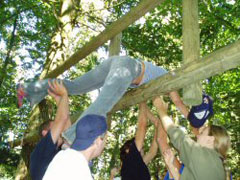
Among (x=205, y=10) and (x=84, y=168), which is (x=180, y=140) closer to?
(x=84, y=168)

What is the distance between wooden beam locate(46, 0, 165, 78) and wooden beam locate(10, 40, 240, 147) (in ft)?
2.23

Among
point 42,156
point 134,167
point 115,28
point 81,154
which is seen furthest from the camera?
point 115,28

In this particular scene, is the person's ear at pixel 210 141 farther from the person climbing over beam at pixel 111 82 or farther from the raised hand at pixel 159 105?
the person climbing over beam at pixel 111 82

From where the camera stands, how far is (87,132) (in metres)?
1.65

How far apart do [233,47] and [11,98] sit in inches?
391

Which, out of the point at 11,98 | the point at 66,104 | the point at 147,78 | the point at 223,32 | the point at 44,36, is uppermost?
the point at 44,36

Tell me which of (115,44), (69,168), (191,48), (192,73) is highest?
(115,44)

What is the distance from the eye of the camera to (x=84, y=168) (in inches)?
58.2

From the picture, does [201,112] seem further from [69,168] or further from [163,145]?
[69,168]

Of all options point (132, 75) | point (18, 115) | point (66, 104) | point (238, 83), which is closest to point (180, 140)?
point (132, 75)

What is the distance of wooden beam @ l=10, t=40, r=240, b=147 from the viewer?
182cm

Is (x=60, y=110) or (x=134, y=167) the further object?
(x=134, y=167)

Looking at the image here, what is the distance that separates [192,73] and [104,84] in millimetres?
749

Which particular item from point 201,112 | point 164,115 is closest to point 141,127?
point 164,115
